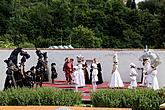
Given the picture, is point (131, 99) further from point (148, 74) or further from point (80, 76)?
point (80, 76)

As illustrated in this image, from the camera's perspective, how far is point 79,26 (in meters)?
55.9

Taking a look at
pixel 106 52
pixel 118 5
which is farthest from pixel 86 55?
pixel 118 5

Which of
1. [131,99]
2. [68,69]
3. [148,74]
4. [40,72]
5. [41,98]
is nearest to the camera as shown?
[131,99]

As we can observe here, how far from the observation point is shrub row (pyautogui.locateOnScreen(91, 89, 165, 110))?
1013cm

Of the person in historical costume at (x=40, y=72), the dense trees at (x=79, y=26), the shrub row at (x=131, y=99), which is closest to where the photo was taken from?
the shrub row at (x=131, y=99)

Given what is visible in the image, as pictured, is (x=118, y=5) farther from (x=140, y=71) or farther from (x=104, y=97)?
(x=104, y=97)

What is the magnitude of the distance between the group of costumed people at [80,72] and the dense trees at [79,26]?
3211 centimetres

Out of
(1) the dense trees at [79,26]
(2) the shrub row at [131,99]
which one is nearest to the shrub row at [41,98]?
(2) the shrub row at [131,99]

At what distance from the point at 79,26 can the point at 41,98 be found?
150 ft

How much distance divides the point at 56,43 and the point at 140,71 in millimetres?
33932

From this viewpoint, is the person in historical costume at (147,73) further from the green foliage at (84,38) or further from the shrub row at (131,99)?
the green foliage at (84,38)

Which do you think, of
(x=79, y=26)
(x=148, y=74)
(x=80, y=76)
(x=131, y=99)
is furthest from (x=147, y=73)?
(x=79, y=26)

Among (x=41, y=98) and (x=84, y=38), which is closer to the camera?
(x=41, y=98)

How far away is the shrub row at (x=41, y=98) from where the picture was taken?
33.5ft
